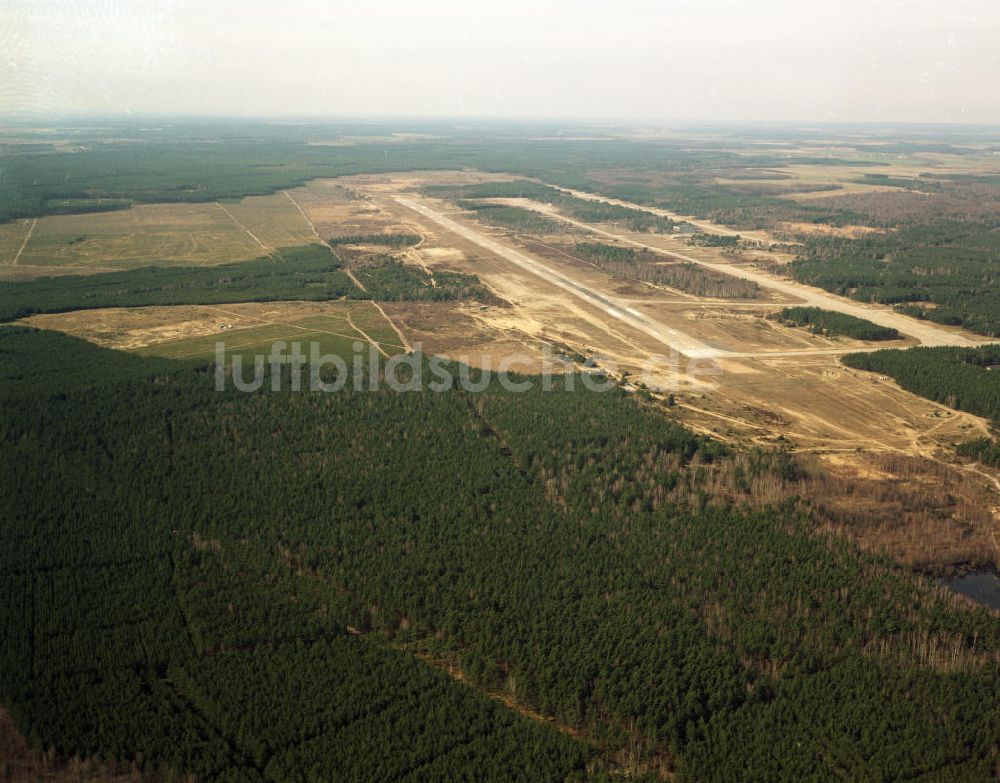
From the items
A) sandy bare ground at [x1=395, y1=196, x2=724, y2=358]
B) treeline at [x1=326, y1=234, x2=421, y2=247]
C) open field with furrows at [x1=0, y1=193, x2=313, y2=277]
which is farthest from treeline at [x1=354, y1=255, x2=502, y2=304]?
open field with furrows at [x1=0, y1=193, x2=313, y2=277]

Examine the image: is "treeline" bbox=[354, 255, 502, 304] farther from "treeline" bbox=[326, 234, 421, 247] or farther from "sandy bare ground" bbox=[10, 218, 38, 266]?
"sandy bare ground" bbox=[10, 218, 38, 266]

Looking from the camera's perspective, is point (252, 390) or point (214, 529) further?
point (252, 390)

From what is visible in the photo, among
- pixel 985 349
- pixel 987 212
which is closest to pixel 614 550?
pixel 985 349

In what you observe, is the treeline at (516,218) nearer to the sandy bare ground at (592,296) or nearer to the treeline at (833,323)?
the sandy bare ground at (592,296)

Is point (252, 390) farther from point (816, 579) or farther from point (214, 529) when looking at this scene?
point (816, 579)

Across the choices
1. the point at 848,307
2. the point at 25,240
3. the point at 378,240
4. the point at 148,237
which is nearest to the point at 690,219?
the point at 378,240

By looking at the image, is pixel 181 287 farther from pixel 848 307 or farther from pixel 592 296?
pixel 848 307
